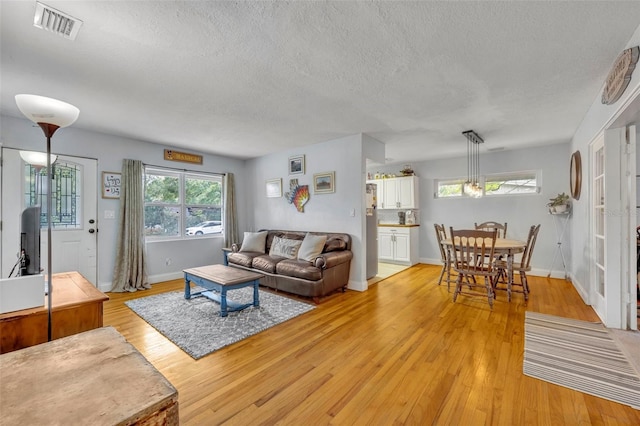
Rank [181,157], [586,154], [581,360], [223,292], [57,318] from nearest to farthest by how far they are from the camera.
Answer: [57,318] < [581,360] < [223,292] < [586,154] < [181,157]

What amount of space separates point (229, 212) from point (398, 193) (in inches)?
152

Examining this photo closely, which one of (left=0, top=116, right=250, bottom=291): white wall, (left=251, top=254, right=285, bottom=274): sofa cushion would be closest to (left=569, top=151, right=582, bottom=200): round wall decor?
(left=251, top=254, right=285, bottom=274): sofa cushion

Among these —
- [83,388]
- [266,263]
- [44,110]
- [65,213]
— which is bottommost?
[266,263]

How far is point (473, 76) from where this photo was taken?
2.46m

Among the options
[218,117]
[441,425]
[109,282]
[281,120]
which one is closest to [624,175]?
[441,425]

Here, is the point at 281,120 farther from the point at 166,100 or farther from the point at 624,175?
the point at 624,175

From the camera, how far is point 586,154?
350cm

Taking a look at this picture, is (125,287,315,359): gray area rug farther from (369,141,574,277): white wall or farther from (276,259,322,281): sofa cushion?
(369,141,574,277): white wall

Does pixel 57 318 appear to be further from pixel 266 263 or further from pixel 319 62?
pixel 266 263

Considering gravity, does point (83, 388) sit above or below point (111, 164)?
below

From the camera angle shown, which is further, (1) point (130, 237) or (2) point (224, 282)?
(1) point (130, 237)

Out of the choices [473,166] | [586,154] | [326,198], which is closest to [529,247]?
[586,154]

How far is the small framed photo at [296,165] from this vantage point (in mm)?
5074

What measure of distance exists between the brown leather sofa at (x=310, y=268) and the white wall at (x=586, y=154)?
3165mm
